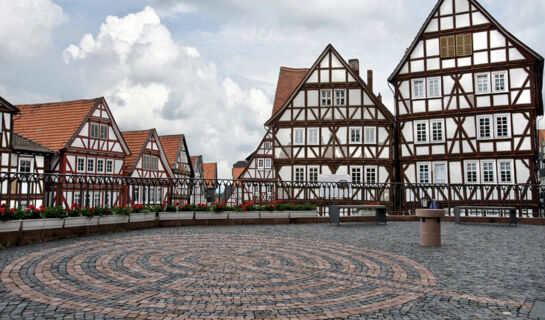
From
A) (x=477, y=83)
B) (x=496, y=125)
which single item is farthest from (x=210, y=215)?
(x=477, y=83)

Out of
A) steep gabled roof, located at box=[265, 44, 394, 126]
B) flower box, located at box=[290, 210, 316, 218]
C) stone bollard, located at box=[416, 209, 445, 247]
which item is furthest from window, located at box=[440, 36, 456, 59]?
stone bollard, located at box=[416, 209, 445, 247]

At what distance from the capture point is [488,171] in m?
26.5

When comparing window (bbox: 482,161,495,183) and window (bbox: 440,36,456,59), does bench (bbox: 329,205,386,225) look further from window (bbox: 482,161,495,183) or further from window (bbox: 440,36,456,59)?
window (bbox: 440,36,456,59)

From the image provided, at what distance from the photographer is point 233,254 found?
830 cm

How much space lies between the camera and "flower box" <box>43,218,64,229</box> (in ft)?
33.1

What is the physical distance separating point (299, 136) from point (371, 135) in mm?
5122

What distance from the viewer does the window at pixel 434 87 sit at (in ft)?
91.9

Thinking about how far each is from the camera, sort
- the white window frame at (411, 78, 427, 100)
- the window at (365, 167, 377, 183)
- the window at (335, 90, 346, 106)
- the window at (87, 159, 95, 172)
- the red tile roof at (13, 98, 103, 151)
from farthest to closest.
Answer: the window at (87, 159, 95, 172) < the red tile roof at (13, 98, 103, 151) < the window at (335, 90, 346, 106) < the window at (365, 167, 377, 183) < the white window frame at (411, 78, 427, 100)

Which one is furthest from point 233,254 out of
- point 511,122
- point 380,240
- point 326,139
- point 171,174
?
point 171,174

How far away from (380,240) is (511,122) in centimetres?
2002

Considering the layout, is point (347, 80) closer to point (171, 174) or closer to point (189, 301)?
point (171, 174)

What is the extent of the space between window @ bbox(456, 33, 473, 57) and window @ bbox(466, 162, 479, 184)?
7.24 m

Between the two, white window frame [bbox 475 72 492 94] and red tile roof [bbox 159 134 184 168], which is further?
red tile roof [bbox 159 134 184 168]

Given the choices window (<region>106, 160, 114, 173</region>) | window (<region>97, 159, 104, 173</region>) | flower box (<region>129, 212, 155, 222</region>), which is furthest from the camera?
window (<region>106, 160, 114, 173</region>)
